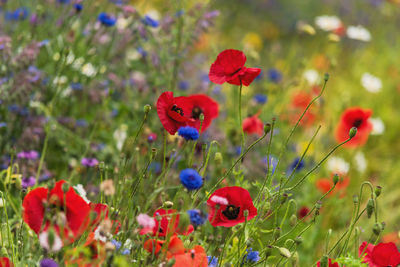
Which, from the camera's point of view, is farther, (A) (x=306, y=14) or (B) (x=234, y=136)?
(A) (x=306, y=14)

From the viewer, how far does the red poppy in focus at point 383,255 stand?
1127mm

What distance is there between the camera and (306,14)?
240 inches

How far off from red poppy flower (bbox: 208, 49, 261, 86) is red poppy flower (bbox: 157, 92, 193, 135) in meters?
0.11

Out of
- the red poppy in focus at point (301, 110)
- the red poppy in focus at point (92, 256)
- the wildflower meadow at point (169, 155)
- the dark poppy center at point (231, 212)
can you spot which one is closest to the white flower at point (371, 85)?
the wildflower meadow at point (169, 155)

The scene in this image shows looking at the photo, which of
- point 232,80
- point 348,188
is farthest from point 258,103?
point 232,80

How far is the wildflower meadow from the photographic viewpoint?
1013 millimetres

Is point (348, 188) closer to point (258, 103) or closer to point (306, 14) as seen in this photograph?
point (258, 103)

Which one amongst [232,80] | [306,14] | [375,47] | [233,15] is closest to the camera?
[232,80]

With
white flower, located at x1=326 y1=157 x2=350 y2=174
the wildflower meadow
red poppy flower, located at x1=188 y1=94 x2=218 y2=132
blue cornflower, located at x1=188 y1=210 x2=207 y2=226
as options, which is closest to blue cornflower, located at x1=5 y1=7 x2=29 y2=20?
the wildflower meadow

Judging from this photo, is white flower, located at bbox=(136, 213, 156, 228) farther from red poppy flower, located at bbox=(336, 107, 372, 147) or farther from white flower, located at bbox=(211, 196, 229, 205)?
red poppy flower, located at bbox=(336, 107, 372, 147)

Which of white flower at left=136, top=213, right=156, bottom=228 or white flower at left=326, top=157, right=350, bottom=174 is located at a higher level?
white flower at left=136, top=213, right=156, bottom=228

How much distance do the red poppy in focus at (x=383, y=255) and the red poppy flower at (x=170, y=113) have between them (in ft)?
1.66

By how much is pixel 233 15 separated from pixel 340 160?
3053mm

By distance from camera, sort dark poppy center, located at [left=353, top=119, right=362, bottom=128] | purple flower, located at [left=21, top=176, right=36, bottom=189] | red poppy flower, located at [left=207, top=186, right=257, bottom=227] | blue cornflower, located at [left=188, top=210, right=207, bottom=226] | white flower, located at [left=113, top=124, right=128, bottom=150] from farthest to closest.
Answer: white flower, located at [left=113, top=124, right=128, bottom=150] < dark poppy center, located at [left=353, top=119, right=362, bottom=128] < purple flower, located at [left=21, top=176, right=36, bottom=189] < red poppy flower, located at [left=207, top=186, right=257, bottom=227] < blue cornflower, located at [left=188, top=210, right=207, bottom=226]
